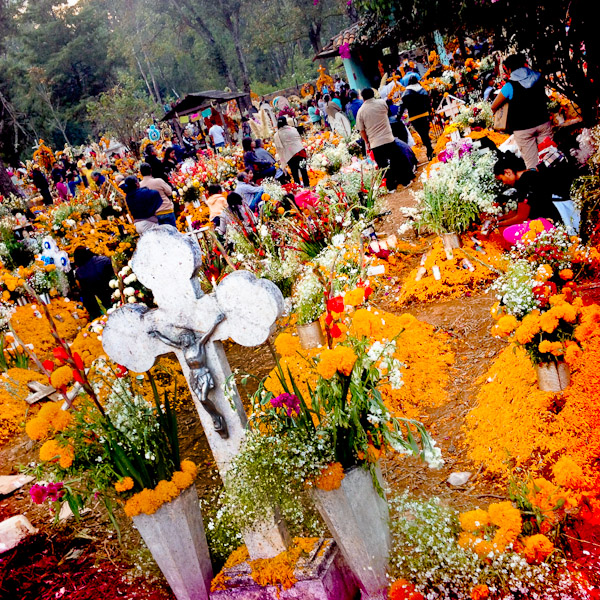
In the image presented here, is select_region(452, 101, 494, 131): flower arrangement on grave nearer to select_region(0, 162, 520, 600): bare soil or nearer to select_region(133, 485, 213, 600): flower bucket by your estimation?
select_region(0, 162, 520, 600): bare soil

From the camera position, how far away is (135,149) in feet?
70.1

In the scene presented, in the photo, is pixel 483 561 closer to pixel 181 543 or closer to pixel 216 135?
pixel 181 543

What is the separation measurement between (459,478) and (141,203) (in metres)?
7.18

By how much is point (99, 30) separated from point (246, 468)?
55404mm

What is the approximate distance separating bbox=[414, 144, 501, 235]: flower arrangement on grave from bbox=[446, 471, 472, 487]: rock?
3254 mm

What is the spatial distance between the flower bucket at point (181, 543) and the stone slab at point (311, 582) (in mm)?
145

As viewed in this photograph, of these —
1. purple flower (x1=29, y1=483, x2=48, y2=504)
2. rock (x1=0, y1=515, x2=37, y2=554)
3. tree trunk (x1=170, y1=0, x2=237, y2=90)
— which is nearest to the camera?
purple flower (x1=29, y1=483, x2=48, y2=504)

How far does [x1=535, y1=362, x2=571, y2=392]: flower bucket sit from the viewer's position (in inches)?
121

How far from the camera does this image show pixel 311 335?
4.63 m

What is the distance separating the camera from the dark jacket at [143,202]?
8.55 metres

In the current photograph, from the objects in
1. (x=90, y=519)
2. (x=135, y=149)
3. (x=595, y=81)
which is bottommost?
(x=90, y=519)

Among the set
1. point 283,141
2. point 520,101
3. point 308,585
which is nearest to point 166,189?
point 283,141

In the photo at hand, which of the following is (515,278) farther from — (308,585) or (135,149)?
(135,149)

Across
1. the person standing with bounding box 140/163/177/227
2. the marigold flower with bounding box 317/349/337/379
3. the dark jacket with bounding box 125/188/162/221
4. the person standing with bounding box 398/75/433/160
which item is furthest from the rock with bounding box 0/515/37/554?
the person standing with bounding box 398/75/433/160
